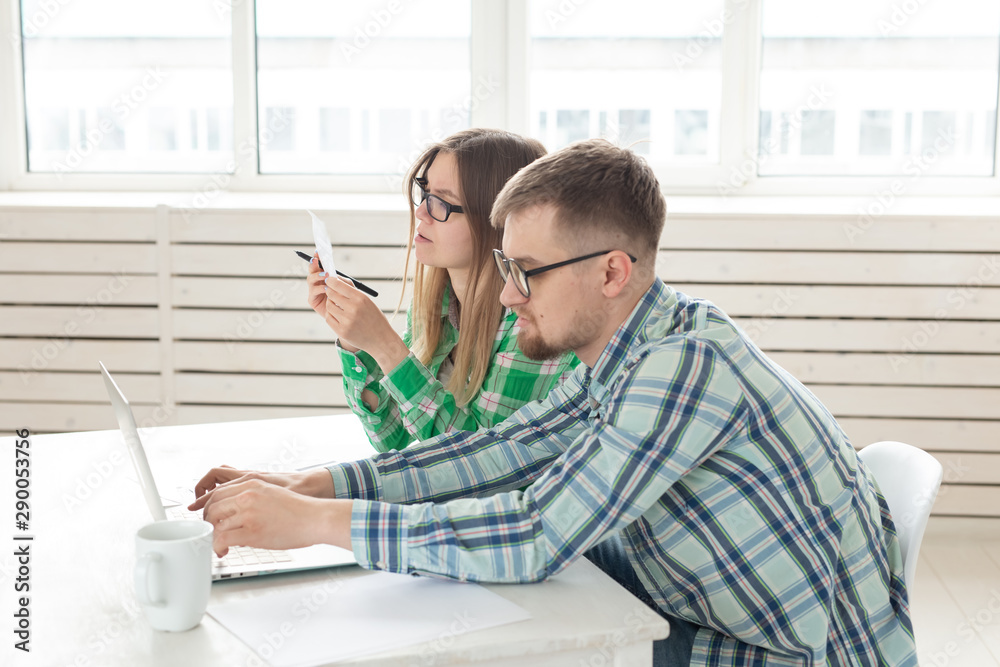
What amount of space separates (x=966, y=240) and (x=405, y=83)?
1882 mm

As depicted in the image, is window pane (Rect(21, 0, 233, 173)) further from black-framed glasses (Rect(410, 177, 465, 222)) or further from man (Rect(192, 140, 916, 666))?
man (Rect(192, 140, 916, 666))

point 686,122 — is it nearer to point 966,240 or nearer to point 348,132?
point 966,240

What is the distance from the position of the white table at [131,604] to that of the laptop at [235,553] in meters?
0.01

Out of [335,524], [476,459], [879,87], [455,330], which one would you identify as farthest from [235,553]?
[879,87]

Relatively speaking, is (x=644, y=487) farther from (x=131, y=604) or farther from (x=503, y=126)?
(x=503, y=126)

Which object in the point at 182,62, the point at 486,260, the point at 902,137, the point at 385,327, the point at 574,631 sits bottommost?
the point at 574,631

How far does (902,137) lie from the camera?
3.26 metres

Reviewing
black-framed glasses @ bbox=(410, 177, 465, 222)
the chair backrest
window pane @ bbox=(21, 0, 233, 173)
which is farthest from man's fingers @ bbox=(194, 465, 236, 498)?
window pane @ bbox=(21, 0, 233, 173)

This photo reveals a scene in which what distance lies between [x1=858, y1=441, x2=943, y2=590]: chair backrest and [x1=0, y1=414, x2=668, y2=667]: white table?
0.42 m

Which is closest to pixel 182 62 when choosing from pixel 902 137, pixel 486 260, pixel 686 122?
pixel 686 122

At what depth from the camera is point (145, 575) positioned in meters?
0.87

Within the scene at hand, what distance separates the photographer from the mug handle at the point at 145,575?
2.84 ft

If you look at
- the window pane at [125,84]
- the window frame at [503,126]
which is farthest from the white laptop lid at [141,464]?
the window pane at [125,84]

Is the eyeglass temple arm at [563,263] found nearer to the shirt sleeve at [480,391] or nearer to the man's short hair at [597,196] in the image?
the man's short hair at [597,196]
